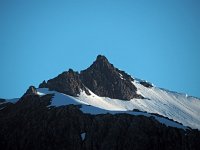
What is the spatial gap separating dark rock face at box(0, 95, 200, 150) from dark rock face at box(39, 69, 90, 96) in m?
40.3

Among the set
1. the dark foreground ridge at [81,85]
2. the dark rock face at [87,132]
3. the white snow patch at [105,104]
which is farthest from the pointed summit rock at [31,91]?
the dark rock face at [87,132]

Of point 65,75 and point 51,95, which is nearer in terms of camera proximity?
point 51,95

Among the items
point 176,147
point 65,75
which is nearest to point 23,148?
point 176,147

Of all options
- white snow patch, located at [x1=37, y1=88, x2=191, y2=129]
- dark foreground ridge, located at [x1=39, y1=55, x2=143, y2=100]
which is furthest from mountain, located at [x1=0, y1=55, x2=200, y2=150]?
dark foreground ridge, located at [x1=39, y1=55, x2=143, y2=100]

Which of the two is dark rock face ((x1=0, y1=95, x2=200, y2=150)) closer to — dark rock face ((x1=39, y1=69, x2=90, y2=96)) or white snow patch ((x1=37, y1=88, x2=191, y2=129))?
white snow patch ((x1=37, y1=88, x2=191, y2=129))

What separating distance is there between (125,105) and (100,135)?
71.1 metres

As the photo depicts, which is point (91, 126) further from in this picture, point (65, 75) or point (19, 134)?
point (65, 75)

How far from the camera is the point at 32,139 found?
119375 mm

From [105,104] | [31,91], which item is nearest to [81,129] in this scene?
[31,91]

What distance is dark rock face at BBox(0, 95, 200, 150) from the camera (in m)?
113

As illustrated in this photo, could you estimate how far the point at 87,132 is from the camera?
11806cm

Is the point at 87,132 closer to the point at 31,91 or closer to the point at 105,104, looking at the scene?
the point at 31,91

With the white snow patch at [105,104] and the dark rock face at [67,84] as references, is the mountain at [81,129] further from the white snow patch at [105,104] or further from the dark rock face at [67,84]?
the dark rock face at [67,84]

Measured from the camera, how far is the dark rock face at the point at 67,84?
562ft
